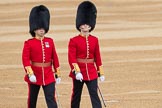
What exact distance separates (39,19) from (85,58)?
0.81 metres

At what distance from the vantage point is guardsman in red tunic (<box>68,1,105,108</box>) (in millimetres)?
8945

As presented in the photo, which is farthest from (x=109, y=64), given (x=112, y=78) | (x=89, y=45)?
(x=89, y=45)

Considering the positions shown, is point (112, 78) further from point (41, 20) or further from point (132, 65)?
point (41, 20)

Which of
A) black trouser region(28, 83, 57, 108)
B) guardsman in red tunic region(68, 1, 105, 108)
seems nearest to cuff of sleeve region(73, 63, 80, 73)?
guardsman in red tunic region(68, 1, 105, 108)

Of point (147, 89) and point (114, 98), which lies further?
point (147, 89)

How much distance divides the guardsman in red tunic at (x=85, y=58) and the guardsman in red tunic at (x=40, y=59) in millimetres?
310

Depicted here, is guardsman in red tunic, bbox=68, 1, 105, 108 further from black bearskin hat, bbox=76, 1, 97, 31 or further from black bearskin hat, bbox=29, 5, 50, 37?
black bearskin hat, bbox=29, 5, 50, 37

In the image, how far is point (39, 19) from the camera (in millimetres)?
8805

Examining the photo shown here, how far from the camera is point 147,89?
11.8 m

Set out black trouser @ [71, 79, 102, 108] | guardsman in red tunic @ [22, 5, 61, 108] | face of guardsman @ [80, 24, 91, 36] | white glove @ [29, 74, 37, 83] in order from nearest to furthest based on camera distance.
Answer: white glove @ [29, 74, 37, 83], guardsman in red tunic @ [22, 5, 61, 108], black trouser @ [71, 79, 102, 108], face of guardsman @ [80, 24, 91, 36]

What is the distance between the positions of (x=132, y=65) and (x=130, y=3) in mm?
13791

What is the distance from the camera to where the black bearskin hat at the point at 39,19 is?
8796mm

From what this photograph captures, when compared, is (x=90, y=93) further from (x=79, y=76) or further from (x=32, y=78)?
(x=32, y=78)

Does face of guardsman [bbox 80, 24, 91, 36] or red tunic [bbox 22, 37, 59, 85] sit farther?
face of guardsman [bbox 80, 24, 91, 36]
